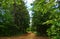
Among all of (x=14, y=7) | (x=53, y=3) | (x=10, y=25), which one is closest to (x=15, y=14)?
(x=14, y=7)

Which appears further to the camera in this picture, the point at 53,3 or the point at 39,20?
the point at 39,20

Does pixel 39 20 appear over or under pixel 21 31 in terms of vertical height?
over

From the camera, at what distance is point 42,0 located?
13.6 ft

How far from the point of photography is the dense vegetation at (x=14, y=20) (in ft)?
58.5

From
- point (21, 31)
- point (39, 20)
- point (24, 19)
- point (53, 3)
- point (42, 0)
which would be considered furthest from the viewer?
point (24, 19)

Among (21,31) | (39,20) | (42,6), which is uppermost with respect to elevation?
(42,6)

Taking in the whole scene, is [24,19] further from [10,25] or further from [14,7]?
[10,25]

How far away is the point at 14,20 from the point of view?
21219mm

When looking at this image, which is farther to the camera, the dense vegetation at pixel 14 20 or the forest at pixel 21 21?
the dense vegetation at pixel 14 20

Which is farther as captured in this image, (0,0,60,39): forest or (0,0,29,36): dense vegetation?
(0,0,29,36): dense vegetation

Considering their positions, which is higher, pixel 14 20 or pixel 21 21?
pixel 14 20

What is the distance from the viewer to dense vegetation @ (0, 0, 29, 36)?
58.5 feet

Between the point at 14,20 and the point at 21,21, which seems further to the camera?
the point at 21,21

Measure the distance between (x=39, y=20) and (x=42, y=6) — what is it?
43.8 feet
